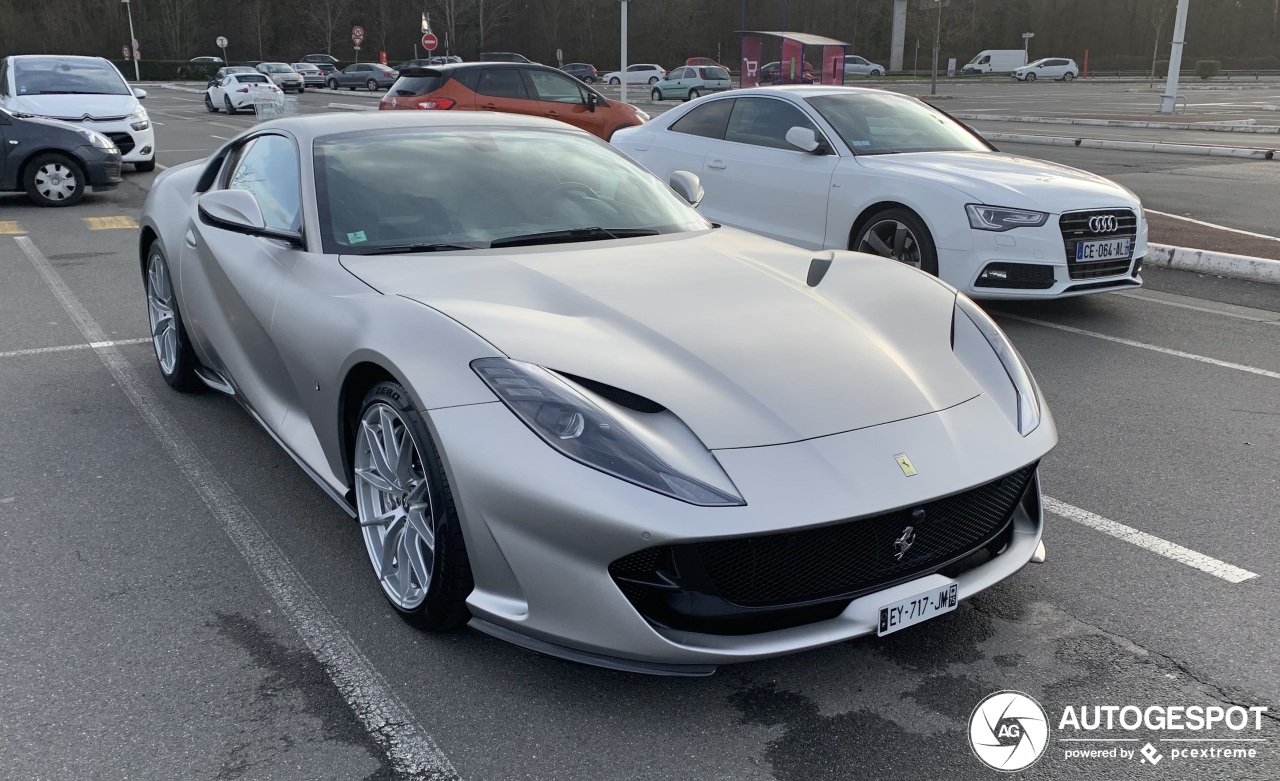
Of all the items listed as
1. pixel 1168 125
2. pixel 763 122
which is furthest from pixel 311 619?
pixel 1168 125

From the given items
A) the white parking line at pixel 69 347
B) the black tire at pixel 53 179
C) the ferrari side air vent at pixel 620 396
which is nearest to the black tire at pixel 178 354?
the white parking line at pixel 69 347

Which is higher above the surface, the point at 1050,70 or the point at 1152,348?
the point at 1050,70

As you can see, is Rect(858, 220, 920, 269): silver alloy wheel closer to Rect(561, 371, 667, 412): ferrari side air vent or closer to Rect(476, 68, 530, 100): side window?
Rect(561, 371, 667, 412): ferrari side air vent

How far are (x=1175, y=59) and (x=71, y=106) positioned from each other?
78.7 feet

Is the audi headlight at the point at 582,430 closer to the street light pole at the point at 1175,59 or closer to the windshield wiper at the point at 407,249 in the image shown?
the windshield wiper at the point at 407,249

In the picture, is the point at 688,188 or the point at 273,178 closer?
the point at 273,178

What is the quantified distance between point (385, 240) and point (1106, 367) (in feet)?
13.6

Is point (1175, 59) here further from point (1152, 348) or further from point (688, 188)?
point (688, 188)

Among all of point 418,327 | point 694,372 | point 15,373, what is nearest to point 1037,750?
point 694,372

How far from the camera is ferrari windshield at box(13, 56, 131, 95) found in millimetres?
14812

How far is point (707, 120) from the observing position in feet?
28.7

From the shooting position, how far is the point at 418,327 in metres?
2.95

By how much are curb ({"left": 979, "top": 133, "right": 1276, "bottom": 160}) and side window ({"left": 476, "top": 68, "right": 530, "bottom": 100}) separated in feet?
28.1

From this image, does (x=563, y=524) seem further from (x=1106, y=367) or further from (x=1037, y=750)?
(x=1106, y=367)
